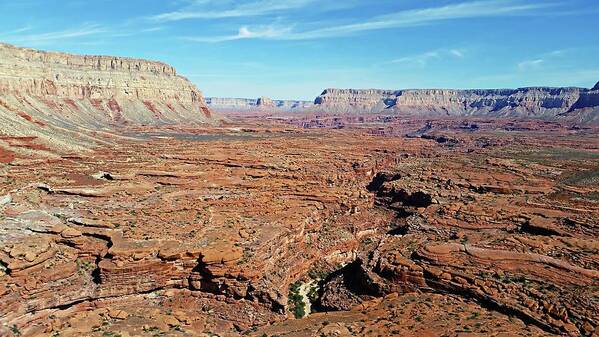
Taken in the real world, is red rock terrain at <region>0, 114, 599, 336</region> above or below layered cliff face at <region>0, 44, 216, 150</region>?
below

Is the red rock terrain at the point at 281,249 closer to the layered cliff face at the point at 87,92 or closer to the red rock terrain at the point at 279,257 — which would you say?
the red rock terrain at the point at 279,257

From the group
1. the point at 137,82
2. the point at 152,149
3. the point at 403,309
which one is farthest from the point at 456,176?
the point at 137,82

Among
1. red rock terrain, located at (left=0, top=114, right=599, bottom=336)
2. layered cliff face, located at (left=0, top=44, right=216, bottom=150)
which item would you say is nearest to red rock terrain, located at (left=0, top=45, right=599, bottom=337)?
red rock terrain, located at (left=0, top=114, right=599, bottom=336)

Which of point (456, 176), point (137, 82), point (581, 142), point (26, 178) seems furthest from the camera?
point (137, 82)

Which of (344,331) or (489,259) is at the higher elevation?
(489,259)

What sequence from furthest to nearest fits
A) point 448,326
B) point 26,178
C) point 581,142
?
point 581,142
point 26,178
point 448,326

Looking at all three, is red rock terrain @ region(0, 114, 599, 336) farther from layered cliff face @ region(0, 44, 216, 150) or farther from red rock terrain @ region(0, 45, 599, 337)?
layered cliff face @ region(0, 44, 216, 150)

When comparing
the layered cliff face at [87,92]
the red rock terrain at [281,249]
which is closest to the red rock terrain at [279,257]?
the red rock terrain at [281,249]

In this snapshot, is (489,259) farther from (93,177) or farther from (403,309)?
(93,177)
